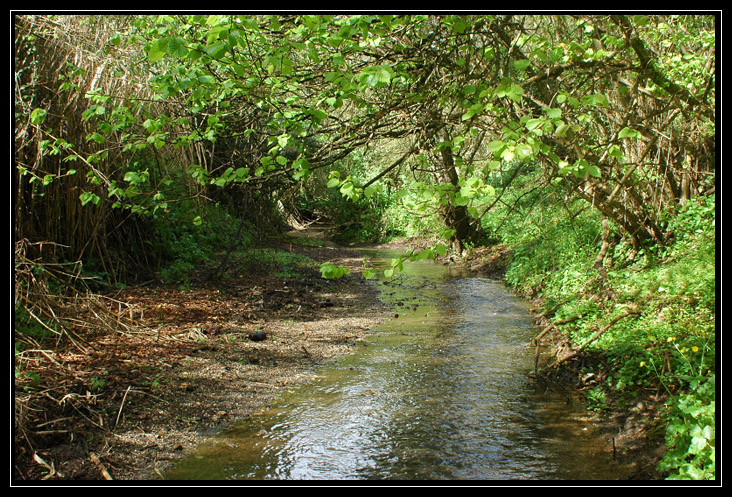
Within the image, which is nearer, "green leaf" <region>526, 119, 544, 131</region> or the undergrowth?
"green leaf" <region>526, 119, 544, 131</region>

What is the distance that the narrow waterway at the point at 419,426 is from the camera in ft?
13.5

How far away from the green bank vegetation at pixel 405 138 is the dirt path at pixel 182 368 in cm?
Result: 39

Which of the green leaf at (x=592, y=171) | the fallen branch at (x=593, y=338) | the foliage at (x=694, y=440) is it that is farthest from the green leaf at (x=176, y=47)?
the fallen branch at (x=593, y=338)

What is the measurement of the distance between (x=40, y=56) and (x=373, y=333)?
218 inches

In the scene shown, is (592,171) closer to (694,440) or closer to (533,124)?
(533,124)

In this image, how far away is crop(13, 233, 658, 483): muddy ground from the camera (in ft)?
13.1

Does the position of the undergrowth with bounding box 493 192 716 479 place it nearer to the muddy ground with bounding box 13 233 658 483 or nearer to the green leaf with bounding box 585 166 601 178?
the muddy ground with bounding box 13 233 658 483

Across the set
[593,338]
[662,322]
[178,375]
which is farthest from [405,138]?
[178,375]

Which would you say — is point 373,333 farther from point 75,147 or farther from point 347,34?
point 347,34

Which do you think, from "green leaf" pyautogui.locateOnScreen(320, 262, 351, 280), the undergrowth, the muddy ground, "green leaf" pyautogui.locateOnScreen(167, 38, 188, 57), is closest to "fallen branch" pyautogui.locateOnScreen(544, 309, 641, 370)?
the undergrowth

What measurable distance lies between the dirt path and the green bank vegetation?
393 mm

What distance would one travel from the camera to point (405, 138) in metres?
7.12

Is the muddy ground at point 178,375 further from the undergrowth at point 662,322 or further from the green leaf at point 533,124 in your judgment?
the green leaf at point 533,124

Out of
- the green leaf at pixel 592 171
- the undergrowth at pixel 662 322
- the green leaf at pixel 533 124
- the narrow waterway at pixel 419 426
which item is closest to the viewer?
the green leaf at pixel 533 124
